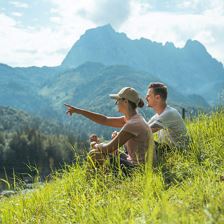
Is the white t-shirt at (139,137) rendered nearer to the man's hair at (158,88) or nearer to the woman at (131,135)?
the woman at (131,135)

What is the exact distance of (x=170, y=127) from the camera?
8336mm

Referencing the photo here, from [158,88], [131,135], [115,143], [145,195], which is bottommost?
[145,195]

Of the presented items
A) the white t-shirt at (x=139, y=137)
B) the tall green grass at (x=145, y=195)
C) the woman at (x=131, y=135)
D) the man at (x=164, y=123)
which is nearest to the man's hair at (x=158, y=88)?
the man at (x=164, y=123)

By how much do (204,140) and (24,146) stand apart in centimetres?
10645

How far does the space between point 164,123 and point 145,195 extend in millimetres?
3913

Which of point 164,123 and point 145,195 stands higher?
point 164,123

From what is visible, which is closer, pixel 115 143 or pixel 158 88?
pixel 115 143

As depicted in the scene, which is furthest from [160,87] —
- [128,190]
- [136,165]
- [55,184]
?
[128,190]

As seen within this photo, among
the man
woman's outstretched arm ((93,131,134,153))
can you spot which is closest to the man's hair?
the man

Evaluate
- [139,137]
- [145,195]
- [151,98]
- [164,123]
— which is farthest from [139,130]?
[145,195]

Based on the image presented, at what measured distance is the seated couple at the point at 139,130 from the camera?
274 inches

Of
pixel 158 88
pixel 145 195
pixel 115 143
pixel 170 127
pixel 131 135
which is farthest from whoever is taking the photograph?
pixel 158 88

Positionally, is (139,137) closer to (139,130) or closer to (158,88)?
(139,130)

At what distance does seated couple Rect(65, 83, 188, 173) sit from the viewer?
695 centimetres
